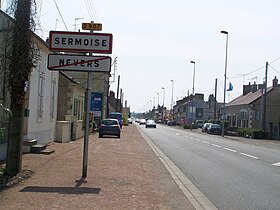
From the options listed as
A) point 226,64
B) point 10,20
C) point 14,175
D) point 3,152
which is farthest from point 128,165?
point 226,64

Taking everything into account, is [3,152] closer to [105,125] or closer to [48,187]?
[48,187]

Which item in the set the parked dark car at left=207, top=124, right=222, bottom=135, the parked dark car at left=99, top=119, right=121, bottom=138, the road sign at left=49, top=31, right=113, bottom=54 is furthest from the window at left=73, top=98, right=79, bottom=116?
the parked dark car at left=207, top=124, right=222, bottom=135

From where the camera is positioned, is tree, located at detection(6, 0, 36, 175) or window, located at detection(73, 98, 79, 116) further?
window, located at detection(73, 98, 79, 116)

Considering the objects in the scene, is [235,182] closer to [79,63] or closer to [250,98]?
[79,63]

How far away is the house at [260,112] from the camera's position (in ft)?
218

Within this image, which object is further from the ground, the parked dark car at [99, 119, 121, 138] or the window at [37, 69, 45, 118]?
the window at [37, 69, 45, 118]

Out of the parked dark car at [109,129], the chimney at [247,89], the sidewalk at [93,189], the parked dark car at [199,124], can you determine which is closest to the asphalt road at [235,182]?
the sidewalk at [93,189]

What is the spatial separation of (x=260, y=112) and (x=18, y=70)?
55.8m

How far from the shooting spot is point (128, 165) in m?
15.6

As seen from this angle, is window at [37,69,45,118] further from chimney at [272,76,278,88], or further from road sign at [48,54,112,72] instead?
chimney at [272,76,278,88]

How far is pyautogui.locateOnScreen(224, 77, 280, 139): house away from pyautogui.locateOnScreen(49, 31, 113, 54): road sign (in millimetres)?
52967

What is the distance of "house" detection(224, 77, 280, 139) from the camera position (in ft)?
218

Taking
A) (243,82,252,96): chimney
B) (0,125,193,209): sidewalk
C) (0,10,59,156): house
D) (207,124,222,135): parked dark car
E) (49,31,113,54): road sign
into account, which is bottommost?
(0,125,193,209): sidewalk

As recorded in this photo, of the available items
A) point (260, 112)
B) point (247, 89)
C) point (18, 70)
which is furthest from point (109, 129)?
point (247, 89)
